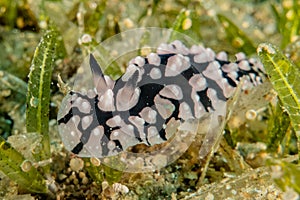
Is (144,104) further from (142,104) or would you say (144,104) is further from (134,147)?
(134,147)

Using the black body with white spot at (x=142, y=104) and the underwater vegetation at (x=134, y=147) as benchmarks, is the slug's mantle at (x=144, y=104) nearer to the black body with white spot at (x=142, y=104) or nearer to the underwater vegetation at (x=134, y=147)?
the black body with white spot at (x=142, y=104)

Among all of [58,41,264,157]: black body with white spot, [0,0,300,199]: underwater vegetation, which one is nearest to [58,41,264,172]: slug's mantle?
[58,41,264,157]: black body with white spot

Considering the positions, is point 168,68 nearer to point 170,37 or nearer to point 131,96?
point 131,96

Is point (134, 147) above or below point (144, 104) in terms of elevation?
below

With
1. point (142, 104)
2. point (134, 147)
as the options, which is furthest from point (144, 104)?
point (134, 147)

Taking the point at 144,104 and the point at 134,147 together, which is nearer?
the point at 144,104
